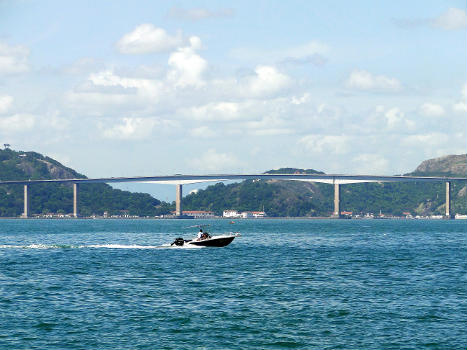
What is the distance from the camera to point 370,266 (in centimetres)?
6381

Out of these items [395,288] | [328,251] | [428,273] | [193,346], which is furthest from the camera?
[328,251]

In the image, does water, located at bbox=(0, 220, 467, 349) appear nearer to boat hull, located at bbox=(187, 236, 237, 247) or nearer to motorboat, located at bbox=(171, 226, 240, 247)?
motorboat, located at bbox=(171, 226, 240, 247)

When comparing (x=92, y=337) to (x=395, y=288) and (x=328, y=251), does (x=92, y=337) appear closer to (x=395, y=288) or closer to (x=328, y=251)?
(x=395, y=288)

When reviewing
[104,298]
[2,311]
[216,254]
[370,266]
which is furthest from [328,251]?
[2,311]

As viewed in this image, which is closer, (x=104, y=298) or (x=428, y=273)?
(x=104, y=298)

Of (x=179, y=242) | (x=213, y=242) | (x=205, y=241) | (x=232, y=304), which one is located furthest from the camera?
→ (x=213, y=242)

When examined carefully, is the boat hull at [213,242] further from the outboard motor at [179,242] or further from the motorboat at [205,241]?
the outboard motor at [179,242]

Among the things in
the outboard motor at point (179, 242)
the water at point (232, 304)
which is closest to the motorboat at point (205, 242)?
the outboard motor at point (179, 242)

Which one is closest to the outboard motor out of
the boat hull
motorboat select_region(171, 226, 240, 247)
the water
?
motorboat select_region(171, 226, 240, 247)

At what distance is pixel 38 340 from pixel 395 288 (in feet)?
80.6

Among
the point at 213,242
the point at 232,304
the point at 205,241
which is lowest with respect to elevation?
the point at 232,304

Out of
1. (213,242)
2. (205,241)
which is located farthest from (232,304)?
(213,242)

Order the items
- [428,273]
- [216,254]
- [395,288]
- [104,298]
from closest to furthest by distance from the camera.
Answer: [104,298]
[395,288]
[428,273]
[216,254]

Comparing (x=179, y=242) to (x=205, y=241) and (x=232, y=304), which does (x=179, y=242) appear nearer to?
(x=205, y=241)
